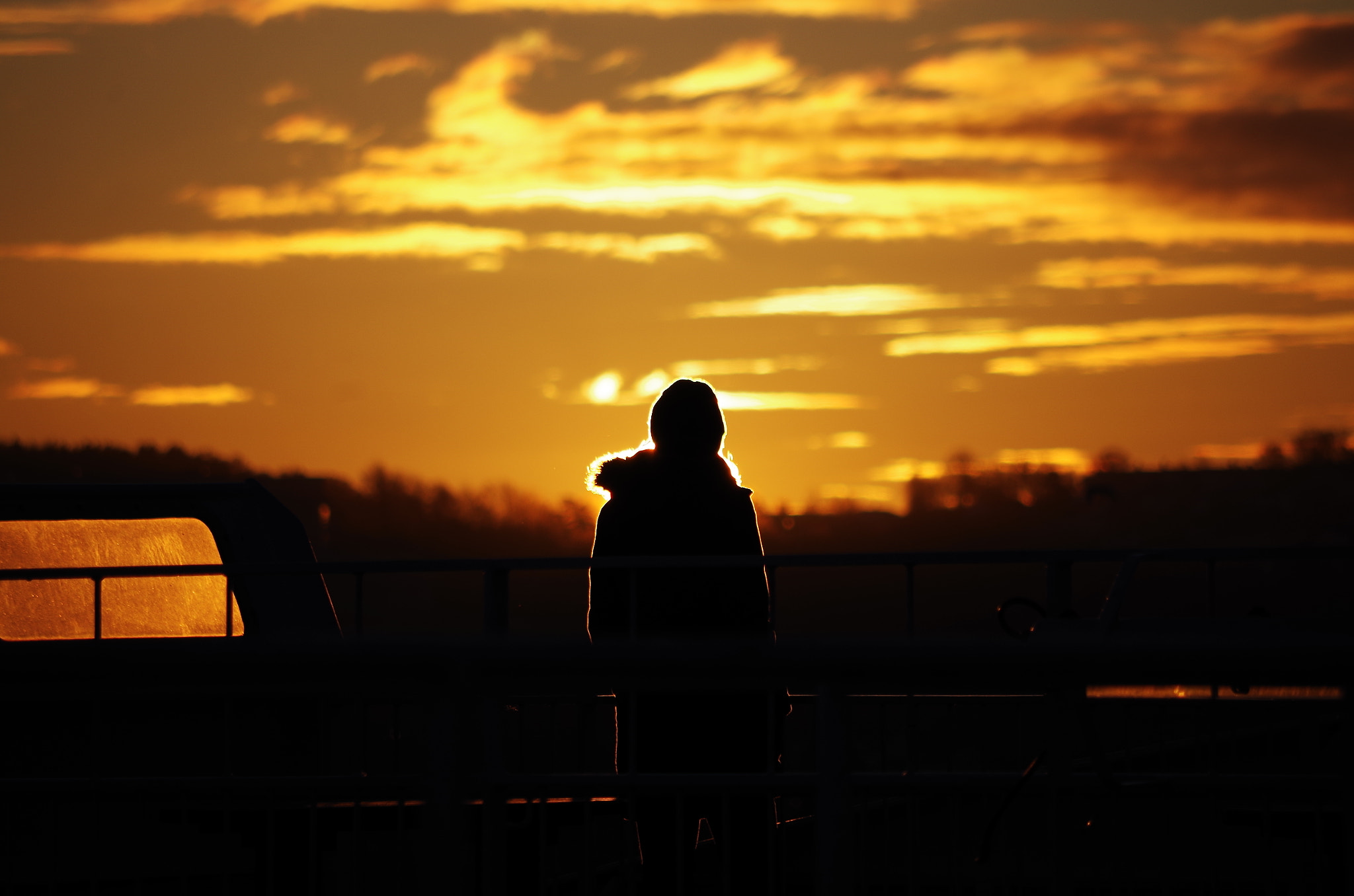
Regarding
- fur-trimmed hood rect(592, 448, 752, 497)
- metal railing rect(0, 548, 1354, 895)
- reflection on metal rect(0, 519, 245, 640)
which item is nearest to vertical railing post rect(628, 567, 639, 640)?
metal railing rect(0, 548, 1354, 895)

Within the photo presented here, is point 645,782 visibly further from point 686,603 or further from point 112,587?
point 112,587

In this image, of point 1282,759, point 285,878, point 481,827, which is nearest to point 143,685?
point 481,827

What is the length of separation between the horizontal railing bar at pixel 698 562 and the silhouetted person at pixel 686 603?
14 cm

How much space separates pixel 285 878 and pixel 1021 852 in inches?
83.2

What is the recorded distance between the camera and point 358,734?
4695 millimetres

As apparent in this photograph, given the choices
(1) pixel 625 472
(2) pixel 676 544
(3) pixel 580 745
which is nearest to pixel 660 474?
(1) pixel 625 472

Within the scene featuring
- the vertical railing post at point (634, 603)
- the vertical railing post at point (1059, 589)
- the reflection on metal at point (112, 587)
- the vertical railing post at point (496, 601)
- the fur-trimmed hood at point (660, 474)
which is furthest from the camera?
the reflection on metal at point (112, 587)

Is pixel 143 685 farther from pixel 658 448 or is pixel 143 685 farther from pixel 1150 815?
pixel 1150 815

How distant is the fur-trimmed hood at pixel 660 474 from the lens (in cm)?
557

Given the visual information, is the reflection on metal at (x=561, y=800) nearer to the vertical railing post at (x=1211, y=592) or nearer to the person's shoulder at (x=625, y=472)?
the person's shoulder at (x=625, y=472)

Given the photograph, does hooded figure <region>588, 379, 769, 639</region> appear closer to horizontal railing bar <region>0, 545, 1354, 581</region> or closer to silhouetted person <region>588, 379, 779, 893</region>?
silhouetted person <region>588, 379, 779, 893</region>

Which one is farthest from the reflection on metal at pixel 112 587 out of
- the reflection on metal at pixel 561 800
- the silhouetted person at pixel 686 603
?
the reflection on metal at pixel 561 800

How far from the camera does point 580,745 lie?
18.5 ft

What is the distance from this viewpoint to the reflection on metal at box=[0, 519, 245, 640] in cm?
742
